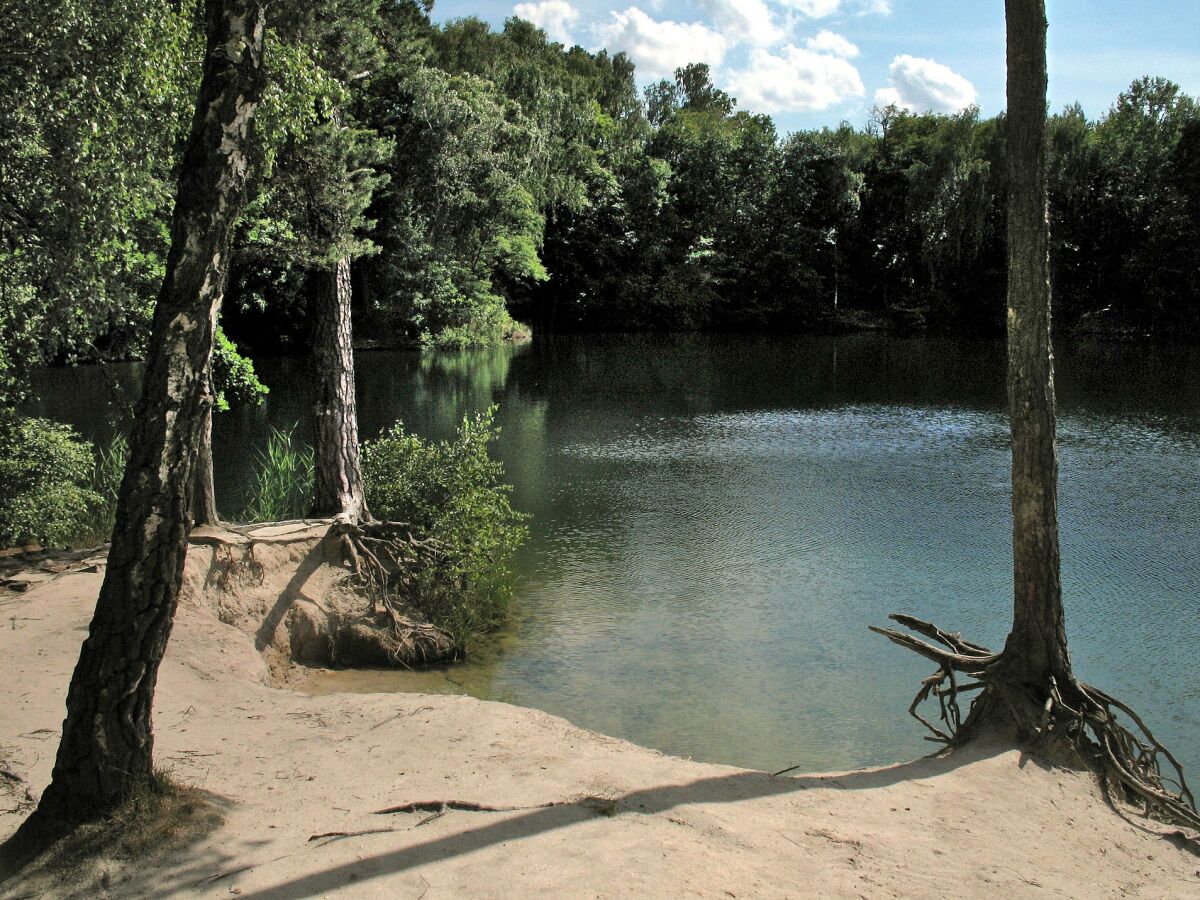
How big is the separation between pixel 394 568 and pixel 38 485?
3497mm

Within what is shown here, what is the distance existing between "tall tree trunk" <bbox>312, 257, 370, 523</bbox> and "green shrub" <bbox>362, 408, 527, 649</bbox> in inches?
19.9

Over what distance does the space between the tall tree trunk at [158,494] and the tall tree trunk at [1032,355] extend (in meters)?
4.08

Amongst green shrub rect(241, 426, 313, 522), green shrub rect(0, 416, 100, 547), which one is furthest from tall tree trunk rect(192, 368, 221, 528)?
green shrub rect(241, 426, 313, 522)

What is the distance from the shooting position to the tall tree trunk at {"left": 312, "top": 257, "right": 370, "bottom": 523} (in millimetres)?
8844

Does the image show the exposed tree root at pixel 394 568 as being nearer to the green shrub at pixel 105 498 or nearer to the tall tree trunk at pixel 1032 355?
the green shrub at pixel 105 498

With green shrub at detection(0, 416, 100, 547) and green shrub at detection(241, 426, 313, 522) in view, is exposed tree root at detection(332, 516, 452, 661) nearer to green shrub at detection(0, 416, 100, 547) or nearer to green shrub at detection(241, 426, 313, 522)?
green shrub at detection(241, 426, 313, 522)

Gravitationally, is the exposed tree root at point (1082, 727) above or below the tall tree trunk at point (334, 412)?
below

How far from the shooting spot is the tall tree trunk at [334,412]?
884 centimetres

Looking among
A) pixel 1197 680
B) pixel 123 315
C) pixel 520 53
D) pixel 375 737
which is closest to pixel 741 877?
pixel 375 737

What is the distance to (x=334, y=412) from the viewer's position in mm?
8953

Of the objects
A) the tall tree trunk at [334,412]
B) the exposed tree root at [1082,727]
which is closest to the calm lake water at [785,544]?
the exposed tree root at [1082,727]

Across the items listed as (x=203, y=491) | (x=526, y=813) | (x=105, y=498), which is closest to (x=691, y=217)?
Answer: (x=105, y=498)

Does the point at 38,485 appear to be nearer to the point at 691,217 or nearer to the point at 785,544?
the point at 785,544

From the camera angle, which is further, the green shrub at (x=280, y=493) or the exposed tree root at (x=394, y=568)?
the green shrub at (x=280, y=493)
